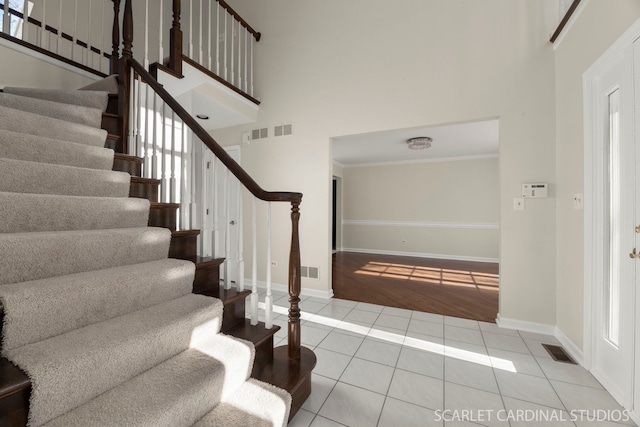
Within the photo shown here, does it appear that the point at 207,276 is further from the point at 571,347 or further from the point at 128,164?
the point at 571,347

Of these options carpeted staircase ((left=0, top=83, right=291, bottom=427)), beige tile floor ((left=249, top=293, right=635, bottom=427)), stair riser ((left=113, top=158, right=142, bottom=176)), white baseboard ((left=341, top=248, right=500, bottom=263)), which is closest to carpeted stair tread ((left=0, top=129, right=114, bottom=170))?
carpeted staircase ((left=0, top=83, right=291, bottom=427))

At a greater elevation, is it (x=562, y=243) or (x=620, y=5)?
(x=620, y=5)

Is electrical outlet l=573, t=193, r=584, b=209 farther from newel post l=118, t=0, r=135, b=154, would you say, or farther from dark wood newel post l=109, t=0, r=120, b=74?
dark wood newel post l=109, t=0, r=120, b=74

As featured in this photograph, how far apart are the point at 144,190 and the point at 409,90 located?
9.54ft

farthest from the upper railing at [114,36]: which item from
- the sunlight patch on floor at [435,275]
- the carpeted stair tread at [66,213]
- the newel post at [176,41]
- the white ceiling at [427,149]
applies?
the sunlight patch on floor at [435,275]

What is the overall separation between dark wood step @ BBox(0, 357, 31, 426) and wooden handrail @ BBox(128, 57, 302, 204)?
1127 millimetres

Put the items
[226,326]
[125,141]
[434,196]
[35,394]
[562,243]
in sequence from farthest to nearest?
[434,196]
[562,243]
[125,141]
[226,326]
[35,394]

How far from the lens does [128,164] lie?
6.72 feet

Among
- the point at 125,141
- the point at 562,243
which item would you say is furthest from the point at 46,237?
the point at 562,243

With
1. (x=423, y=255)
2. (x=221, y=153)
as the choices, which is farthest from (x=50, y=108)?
(x=423, y=255)

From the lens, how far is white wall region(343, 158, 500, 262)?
6270 millimetres

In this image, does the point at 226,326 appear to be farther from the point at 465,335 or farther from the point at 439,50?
the point at 439,50

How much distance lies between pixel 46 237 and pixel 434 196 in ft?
23.0

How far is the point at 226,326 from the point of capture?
1.57 meters
